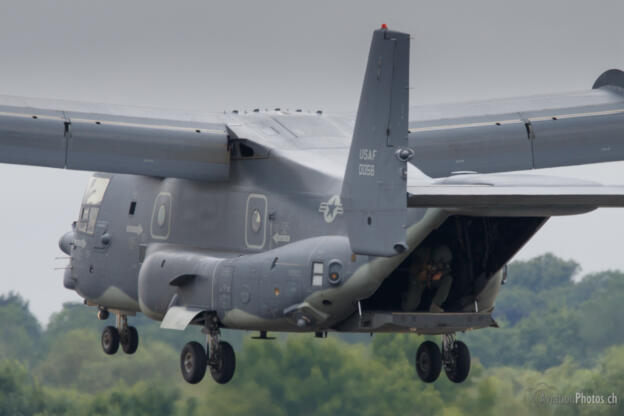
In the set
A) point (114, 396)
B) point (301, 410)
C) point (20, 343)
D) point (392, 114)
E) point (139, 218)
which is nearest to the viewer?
point (392, 114)

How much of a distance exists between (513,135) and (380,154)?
8.91 meters

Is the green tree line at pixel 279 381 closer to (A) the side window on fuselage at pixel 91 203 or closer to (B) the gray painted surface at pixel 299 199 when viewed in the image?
(A) the side window on fuselage at pixel 91 203

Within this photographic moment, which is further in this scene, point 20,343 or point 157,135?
point 20,343

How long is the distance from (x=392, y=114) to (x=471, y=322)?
5.00 metres

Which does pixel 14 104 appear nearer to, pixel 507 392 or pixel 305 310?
pixel 305 310

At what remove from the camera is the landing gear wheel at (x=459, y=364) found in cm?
3228

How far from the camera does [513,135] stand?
35125mm

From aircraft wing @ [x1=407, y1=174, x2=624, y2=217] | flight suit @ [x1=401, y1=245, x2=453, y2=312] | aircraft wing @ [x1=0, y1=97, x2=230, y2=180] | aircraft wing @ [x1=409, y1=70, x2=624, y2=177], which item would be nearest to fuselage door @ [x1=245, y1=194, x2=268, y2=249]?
aircraft wing @ [x1=0, y1=97, x2=230, y2=180]

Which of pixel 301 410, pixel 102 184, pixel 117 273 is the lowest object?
pixel 301 410

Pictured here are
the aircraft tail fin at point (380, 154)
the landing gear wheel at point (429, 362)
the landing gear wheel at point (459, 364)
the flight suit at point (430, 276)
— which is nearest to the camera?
the aircraft tail fin at point (380, 154)

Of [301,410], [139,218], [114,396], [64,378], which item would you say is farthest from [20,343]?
[139,218]

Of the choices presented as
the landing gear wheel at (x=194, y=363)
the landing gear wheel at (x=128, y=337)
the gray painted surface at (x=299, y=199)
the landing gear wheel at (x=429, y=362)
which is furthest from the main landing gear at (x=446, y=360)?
the landing gear wheel at (x=128, y=337)

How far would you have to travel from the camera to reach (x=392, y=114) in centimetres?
2709

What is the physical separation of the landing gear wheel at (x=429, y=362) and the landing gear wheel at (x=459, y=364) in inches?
8.8
